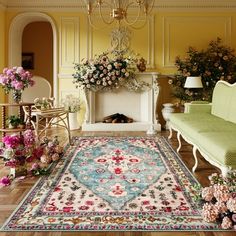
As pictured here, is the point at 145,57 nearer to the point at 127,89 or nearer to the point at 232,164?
the point at 127,89

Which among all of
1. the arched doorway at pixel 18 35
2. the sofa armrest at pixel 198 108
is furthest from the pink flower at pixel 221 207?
the arched doorway at pixel 18 35

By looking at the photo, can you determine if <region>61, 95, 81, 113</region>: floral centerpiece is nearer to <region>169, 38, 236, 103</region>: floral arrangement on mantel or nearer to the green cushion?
<region>169, 38, 236, 103</region>: floral arrangement on mantel

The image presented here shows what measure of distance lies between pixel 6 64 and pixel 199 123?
16.2 ft

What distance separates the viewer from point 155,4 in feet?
24.1

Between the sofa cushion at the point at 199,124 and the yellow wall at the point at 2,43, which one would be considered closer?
the sofa cushion at the point at 199,124

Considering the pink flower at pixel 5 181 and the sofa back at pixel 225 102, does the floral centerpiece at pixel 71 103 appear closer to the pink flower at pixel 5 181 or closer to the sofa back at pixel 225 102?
the sofa back at pixel 225 102

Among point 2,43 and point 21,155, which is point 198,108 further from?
point 2,43

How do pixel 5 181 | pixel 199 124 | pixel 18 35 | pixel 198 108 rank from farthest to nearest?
pixel 18 35 → pixel 198 108 → pixel 199 124 → pixel 5 181

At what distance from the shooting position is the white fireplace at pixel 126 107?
704 centimetres

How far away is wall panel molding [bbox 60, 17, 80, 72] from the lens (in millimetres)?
7418

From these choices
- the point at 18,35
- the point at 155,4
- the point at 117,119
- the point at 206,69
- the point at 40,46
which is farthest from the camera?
the point at 40,46

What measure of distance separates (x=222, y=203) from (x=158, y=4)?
5.80 meters

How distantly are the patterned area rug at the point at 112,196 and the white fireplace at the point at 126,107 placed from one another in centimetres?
224

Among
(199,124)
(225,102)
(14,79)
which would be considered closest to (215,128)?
(199,124)
